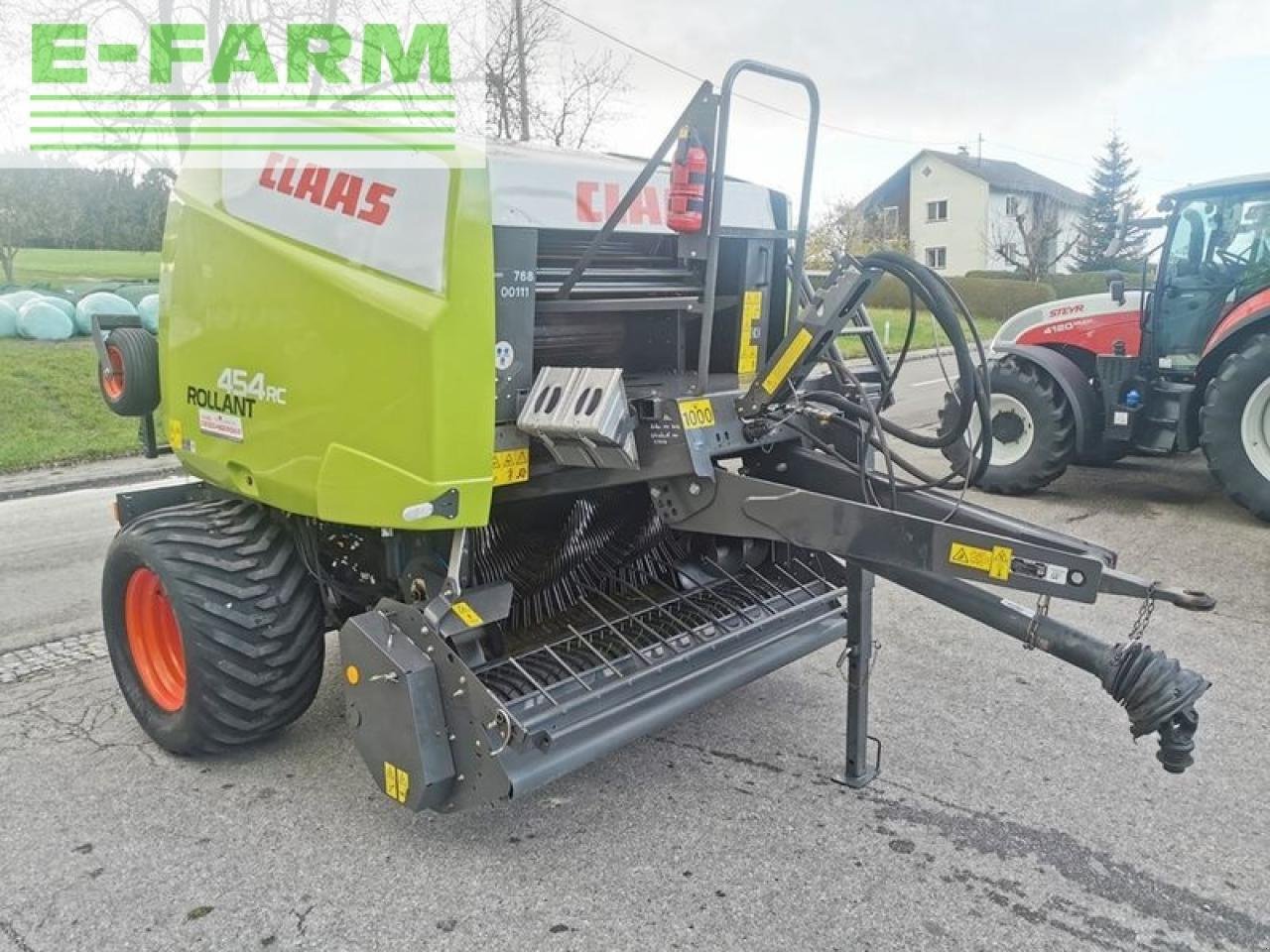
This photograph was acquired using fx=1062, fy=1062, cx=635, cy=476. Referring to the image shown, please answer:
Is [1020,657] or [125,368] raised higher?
[125,368]

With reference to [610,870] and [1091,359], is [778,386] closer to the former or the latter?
[610,870]

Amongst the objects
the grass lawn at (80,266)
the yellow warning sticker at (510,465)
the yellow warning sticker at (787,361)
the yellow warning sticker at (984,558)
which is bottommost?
the yellow warning sticker at (984,558)

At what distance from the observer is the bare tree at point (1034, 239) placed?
3513cm

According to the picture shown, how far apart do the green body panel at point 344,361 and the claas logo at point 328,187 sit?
14 cm

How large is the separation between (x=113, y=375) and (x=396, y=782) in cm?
208

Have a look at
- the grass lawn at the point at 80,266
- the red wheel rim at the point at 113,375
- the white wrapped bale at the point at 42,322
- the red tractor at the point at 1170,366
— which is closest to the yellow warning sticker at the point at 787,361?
the red wheel rim at the point at 113,375

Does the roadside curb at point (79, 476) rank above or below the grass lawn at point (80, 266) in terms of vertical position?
below

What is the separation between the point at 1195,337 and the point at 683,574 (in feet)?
16.9

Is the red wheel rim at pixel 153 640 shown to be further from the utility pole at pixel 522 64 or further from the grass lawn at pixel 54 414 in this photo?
the utility pole at pixel 522 64

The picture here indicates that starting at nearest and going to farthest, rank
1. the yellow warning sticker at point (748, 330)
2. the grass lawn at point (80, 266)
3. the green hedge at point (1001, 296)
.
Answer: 1. the yellow warning sticker at point (748, 330)
2. the grass lawn at point (80, 266)
3. the green hedge at point (1001, 296)

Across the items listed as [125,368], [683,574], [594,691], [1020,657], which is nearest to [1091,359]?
[1020,657]

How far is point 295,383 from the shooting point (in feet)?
10.00

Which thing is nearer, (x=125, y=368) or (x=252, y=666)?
(x=252, y=666)

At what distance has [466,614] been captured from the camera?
2.97 m
